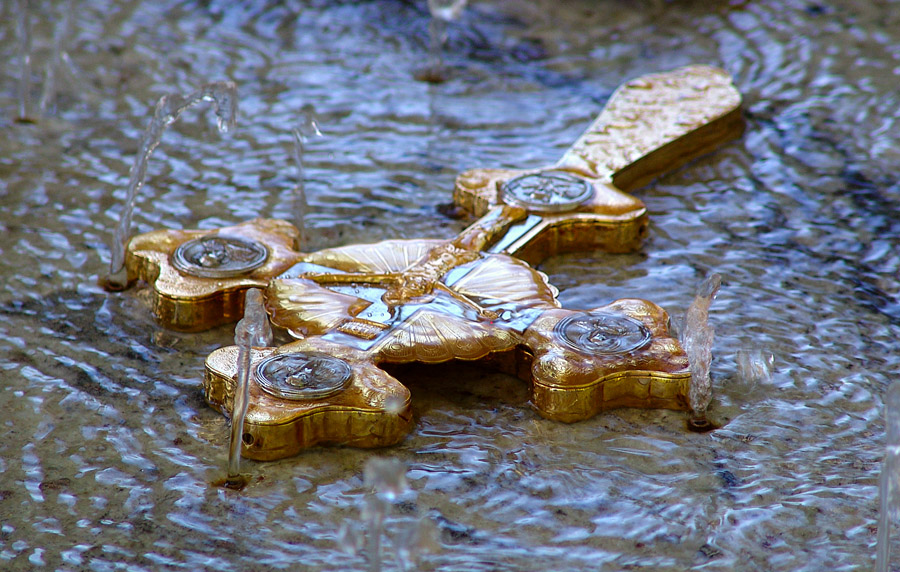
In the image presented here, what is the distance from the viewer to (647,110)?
3654 mm

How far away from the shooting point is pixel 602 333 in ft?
7.72

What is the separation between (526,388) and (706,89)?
6.22 feet

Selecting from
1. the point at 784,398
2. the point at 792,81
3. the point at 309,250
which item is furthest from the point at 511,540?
the point at 792,81

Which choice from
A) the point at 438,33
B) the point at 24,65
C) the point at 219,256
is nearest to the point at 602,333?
the point at 219,256

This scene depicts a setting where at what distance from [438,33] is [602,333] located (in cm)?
254

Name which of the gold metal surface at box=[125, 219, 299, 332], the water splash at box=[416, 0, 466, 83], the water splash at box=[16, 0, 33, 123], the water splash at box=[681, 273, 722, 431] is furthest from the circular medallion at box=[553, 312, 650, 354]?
the water splash at box=[16, 0, 33, 123]

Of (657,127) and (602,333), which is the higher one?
(657,127)

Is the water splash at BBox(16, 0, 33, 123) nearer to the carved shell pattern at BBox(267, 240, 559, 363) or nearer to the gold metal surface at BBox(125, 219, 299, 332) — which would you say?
the gold metal surface at BBox(125, 219, 299, 332)

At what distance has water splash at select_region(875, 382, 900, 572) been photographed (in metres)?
1.71

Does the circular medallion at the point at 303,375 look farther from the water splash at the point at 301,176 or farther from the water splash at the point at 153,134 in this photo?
the water splash at the point at 301,176

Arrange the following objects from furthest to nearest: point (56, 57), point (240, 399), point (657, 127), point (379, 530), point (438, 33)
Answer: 1. point (438, 33)
2. point (56, 57)
3. point (657, 127)
4. point (240, 399)
5. point (379, 530)

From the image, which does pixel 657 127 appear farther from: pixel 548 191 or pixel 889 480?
pixel 889 480

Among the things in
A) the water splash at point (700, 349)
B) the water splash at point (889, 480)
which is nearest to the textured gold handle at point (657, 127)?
the water splash at point (700, 349)

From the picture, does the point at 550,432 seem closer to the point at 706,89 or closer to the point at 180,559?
the point at 180,559
